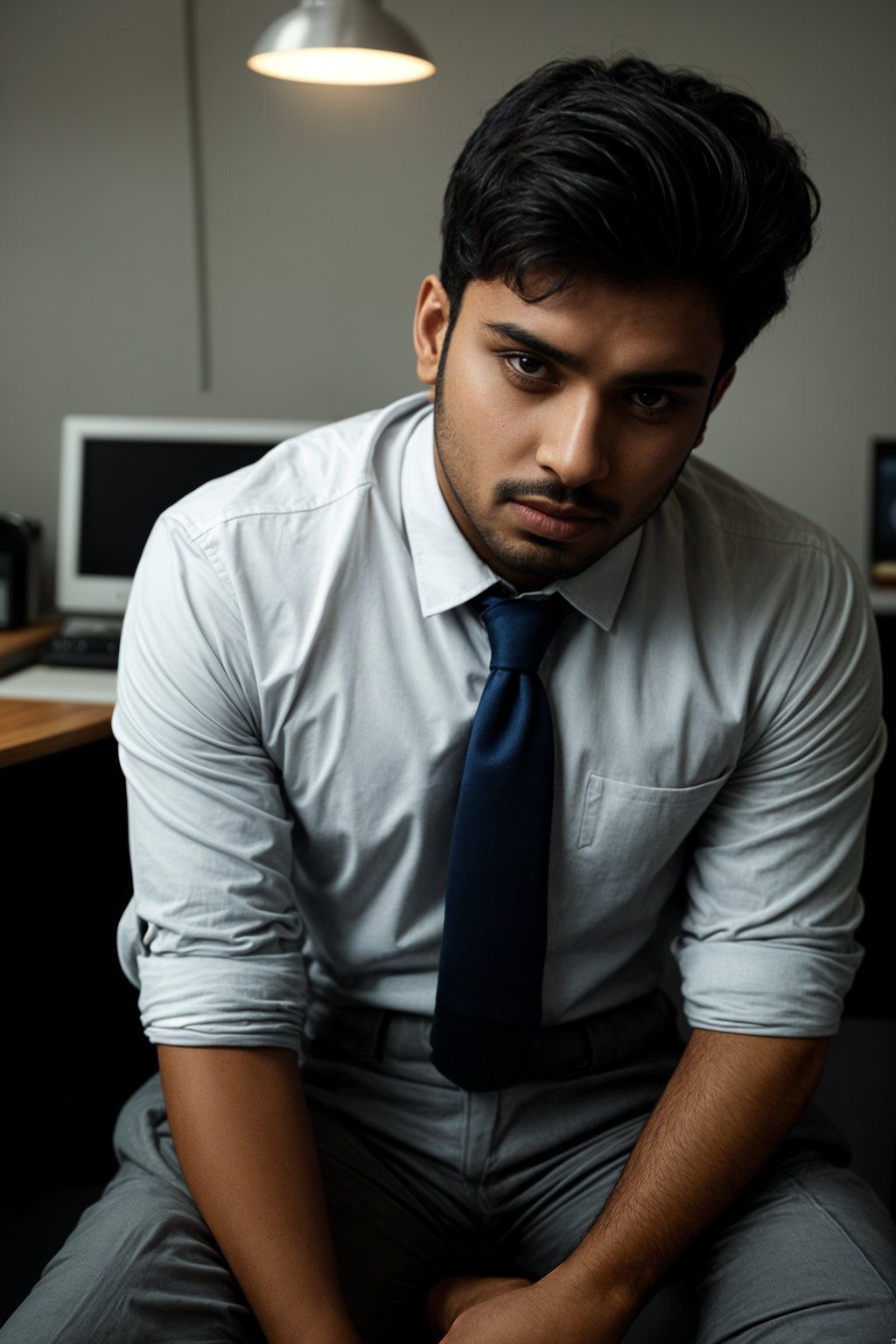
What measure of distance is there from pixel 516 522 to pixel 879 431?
194cm

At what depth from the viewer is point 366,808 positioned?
120cm

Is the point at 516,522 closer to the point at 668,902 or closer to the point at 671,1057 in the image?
the point at 668,902

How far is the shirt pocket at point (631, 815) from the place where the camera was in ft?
3.99

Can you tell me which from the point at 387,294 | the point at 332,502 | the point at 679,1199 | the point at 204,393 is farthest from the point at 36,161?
the point at 679,1199

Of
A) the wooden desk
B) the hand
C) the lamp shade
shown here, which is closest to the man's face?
the hand

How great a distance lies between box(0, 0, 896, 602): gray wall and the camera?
2.64 m

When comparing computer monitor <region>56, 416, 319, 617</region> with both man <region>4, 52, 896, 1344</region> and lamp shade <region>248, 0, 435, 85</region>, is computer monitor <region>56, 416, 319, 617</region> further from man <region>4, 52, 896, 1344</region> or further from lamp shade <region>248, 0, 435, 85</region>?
man <region>4, 52, 896, 1344</region>

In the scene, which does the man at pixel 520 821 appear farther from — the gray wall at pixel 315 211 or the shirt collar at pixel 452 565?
the gray wall at pixel 315 211

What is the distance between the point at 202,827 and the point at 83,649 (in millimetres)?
1291

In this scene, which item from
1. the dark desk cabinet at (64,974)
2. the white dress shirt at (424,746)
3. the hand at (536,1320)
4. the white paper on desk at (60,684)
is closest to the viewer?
the hand at (536,1320)

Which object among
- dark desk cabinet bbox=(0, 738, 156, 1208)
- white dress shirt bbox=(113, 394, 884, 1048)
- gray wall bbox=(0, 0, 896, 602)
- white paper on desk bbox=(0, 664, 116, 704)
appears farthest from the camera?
gray wall bbox=(0, 0, 896, 602)

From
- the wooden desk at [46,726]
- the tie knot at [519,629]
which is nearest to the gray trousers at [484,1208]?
the tie knot at [519,629]

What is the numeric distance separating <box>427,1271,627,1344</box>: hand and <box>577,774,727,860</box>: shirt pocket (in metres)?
0.38

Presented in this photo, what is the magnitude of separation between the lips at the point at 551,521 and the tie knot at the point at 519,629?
113 millimetres
